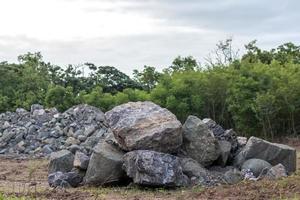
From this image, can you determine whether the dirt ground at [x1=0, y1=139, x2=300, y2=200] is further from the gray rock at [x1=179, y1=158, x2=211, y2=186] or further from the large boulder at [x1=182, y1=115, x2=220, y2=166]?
the large boulder at [x1=182, y1=115, x2=220, y2=166]

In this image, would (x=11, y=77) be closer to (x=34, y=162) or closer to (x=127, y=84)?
(x=127, y=84)

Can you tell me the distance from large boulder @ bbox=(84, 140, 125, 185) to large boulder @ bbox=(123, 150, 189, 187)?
0.36 m

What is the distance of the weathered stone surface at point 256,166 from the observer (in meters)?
12.1

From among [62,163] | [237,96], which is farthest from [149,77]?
[62,163]

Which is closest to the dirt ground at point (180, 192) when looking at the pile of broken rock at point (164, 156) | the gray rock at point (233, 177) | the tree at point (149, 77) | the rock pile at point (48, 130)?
the pile of broken rock at point (164, 156)

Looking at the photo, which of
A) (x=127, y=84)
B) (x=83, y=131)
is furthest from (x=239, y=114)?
(x=127, y=84)

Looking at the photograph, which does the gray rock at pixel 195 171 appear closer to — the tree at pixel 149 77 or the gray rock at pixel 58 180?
the gray rock at pixel 58 180

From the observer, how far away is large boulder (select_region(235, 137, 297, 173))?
1254 cm

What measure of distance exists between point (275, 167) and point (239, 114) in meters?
10.3

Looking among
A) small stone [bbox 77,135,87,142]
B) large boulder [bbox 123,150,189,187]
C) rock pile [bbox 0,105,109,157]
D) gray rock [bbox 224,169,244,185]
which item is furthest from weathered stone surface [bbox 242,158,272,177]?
small stone [bbox 77,135,87,142]

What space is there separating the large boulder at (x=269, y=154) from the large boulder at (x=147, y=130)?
1618 mm

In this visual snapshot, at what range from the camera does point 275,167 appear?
11797 mm

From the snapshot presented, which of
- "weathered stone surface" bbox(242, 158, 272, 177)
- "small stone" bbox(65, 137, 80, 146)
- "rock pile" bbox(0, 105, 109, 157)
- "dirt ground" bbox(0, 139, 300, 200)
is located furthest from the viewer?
"rock pile" bbox(0, 105, 109, 157)

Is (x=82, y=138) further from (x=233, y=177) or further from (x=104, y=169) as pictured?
(x=233, y=177)
